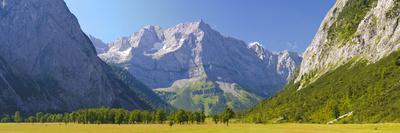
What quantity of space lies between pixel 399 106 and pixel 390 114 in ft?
26.3

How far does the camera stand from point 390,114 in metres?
193

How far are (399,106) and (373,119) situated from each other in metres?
13.4

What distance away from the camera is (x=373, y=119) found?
196625 mm

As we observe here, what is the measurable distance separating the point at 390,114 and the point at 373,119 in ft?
24.5

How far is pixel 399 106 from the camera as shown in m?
198
